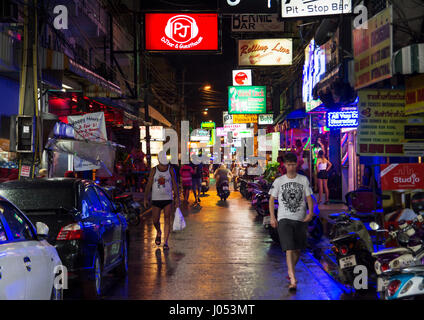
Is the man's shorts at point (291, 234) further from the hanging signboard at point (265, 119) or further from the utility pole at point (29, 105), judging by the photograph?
the hanging signboard at point (265, 119)

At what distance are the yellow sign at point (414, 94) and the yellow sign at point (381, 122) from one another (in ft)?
0.67

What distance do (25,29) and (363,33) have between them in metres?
7.38

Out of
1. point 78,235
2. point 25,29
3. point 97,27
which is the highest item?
point 97,27

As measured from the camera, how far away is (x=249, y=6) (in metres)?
14.1

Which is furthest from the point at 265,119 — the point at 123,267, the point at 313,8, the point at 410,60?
the point at 123,267

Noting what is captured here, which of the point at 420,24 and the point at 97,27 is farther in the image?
the point at 97,27

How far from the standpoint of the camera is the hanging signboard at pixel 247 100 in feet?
109

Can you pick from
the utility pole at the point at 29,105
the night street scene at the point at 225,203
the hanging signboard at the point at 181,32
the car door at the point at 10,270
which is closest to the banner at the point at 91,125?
the night street scene at the point at 225,203

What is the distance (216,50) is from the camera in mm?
18406

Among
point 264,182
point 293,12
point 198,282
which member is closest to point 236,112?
point 264,182

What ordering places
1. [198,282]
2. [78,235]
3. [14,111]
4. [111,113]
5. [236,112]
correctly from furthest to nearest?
[236,112]
[111,113]
[14,111]
[198,282]
[78,235]

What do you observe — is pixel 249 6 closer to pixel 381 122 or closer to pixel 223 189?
pixel 381 122
